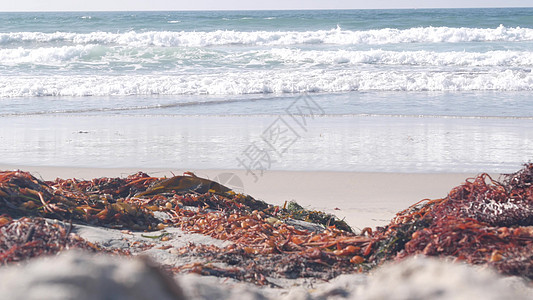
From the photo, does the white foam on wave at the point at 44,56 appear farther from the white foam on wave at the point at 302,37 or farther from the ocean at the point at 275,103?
the white foam on wave at the point at 302,37

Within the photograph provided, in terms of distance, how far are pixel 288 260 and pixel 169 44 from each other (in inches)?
1013

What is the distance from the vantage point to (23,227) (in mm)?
2574

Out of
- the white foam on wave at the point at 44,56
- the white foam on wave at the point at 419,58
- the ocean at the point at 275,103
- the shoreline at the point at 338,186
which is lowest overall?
the shoreline at the point at 338,186

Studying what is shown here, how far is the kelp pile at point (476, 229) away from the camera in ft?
8.17

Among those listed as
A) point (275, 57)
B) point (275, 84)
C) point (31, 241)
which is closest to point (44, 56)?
point (275, 57)

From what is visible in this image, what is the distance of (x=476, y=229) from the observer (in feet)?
8.84

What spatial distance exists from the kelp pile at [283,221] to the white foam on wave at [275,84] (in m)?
10.0

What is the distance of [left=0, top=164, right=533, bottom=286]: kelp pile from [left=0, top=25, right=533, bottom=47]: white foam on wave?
2348 centimetres

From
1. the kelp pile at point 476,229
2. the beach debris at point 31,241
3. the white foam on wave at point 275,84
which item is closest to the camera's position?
the beach debris at point 31,241

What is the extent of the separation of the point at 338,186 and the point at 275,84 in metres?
8.96

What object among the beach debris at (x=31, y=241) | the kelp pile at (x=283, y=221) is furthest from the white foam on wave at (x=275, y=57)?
the beach debris at (x=31, y=241)

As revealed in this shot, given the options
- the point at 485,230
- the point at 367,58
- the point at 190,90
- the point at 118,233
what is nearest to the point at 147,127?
the point at 190,90

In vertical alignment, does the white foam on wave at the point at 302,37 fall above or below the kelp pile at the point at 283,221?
above

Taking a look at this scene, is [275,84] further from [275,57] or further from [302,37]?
[302,37]
